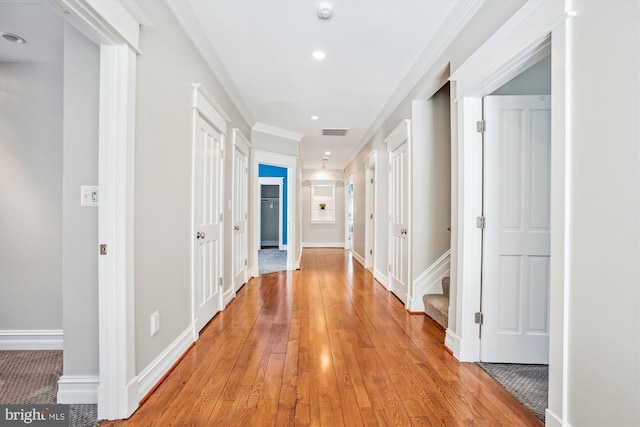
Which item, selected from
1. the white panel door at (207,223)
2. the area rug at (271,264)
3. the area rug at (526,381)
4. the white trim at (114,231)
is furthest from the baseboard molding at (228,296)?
the area rug at (526,381)

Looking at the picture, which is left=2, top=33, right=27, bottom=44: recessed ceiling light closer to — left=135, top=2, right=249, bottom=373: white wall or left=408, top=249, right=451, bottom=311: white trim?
left=135, top=2, right=249, bottom=373: white wall

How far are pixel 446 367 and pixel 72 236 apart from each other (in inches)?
96.7

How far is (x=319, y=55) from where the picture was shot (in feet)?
9.76

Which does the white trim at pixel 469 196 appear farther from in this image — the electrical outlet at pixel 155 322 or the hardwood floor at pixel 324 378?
the electrical outlet at pixel 155 322

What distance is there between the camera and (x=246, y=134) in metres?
4.84

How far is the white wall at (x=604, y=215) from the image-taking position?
1.11 metres

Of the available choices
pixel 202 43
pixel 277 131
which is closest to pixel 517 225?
pixel 202 43

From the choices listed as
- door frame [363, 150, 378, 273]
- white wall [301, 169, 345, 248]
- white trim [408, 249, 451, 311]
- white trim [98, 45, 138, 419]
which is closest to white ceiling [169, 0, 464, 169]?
white trim [98, 45, 138, 419]

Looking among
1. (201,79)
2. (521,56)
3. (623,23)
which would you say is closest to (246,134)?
(201,79)

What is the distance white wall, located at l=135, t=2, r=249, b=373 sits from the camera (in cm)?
179

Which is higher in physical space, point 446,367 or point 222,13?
point 222,13

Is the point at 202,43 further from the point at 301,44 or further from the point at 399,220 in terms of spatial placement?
the point at 399,220

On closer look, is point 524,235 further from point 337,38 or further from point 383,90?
point 383,90

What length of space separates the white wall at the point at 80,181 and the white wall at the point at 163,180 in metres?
0.20
